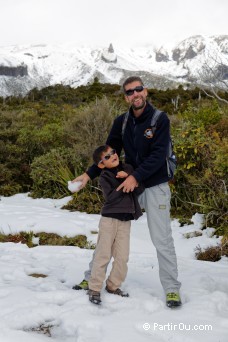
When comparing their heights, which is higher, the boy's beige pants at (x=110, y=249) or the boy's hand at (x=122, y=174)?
the boy's hand at (x=122, y=174)

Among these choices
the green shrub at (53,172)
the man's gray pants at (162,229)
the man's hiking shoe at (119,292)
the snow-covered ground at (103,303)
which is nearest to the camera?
the snow-covered ground at (103,303)

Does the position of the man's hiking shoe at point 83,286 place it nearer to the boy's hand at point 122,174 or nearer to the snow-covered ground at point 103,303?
the snow-covered ground at point 103,303

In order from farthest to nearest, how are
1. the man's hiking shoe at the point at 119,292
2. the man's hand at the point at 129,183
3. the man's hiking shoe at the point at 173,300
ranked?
the man's hiking shoe at the point at 119,292, the man's hiking shoe at the point at 173,300, the man's hand at the point at 129,183

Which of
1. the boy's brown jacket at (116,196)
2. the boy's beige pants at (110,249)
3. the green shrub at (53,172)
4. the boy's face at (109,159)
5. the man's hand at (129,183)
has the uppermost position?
the boy's face at (109,159)

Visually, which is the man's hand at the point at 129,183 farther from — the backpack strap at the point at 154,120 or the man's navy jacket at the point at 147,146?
the backpack strap at the point at 154,120

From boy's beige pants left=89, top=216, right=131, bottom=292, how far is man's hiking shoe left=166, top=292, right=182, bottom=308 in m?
0.49

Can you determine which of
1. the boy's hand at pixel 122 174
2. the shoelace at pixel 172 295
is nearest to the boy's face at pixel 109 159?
the boy's hand at pixel 122 174

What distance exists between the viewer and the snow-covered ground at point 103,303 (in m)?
3.15

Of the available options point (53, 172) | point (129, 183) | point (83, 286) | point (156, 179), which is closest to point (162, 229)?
point (156, 179)

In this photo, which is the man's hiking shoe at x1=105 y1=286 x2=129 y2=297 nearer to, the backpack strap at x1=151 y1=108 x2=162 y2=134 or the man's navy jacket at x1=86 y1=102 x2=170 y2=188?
the man's navy jacket at x1=86 y1=102 x2=170 y2=188

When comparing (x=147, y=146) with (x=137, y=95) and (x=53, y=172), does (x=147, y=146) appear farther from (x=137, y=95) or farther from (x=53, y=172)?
(x=53, y=172)

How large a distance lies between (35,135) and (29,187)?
5.99 ft

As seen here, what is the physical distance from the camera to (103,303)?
3.75m
